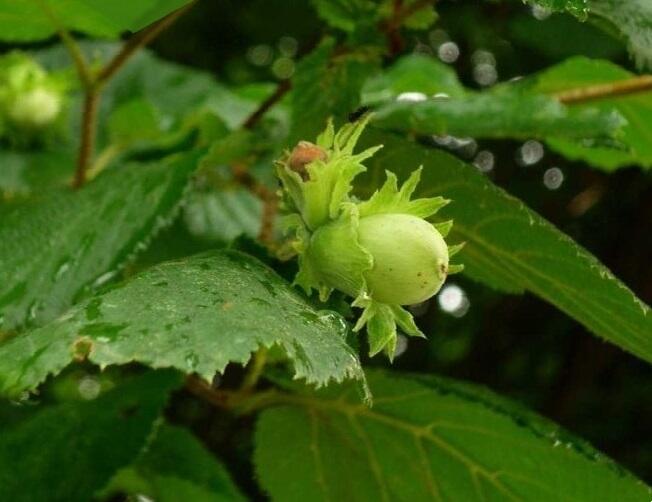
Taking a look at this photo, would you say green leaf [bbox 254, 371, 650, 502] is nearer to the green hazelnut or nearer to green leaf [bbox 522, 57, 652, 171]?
the green hazelnut

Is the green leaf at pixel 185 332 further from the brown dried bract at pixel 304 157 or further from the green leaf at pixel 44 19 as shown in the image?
the green leaf at pixel 44 19

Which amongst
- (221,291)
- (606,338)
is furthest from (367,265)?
(606,338)

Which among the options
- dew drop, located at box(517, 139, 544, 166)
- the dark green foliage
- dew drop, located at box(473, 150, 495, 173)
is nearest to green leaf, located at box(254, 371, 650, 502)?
the dark green foliage

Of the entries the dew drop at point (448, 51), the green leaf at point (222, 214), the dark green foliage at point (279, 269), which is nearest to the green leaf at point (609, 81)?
the dark green foliage at point (279, 269)

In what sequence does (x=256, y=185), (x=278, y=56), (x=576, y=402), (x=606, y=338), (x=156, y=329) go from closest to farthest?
(x=156, y=329) → (x=606, y=338) → (x=256, y=185) → (x=576, y=402) → (x=278, y=56)

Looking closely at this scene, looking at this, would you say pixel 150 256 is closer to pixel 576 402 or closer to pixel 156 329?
pixel 156 329

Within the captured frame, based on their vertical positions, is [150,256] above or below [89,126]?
below

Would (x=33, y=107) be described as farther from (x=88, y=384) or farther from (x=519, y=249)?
(x=519, y=249)
